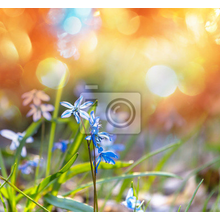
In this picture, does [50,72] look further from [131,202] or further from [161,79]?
[131,202]

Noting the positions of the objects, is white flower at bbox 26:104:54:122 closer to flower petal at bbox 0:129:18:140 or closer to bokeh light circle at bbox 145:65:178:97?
flower petal at bbox 0:129:18:140

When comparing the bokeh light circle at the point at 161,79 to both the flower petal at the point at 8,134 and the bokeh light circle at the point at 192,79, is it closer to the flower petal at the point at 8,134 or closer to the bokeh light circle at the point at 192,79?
the bokeh light circle at the point at 192,79

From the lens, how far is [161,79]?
142 cm

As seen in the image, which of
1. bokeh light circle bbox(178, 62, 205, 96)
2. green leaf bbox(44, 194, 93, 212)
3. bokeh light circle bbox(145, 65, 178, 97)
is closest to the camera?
green leaf bbox(44, 194, 93, 212)

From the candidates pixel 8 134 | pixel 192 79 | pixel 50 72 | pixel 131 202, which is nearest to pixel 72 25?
pixel 50 72

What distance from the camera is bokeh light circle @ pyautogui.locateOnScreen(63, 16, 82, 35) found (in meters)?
1.00

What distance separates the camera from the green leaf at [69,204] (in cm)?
56

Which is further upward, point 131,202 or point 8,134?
point 8,134

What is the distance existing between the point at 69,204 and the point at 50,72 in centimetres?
105

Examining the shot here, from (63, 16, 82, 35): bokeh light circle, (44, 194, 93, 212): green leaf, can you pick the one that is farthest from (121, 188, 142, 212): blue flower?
(63, 16, 82, 35): bokeh light circle

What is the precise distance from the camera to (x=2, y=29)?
1129mm

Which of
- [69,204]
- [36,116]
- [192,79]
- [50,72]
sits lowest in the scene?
[69,204]
